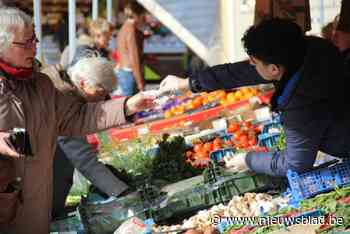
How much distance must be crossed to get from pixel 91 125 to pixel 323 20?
500cm

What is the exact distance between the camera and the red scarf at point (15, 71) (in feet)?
11.8

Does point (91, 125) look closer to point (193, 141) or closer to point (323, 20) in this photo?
point (193, 141)

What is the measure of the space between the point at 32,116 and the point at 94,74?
3.31 feet

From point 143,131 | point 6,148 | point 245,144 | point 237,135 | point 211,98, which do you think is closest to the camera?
point 6,148

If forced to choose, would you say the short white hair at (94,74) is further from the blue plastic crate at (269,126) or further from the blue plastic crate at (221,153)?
the blue plastic crate at (269,126)

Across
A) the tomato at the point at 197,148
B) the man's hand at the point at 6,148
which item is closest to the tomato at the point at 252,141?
the tomato at the point at 197,148

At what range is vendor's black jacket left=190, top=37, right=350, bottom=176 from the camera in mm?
3645

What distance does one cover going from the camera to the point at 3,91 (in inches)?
142

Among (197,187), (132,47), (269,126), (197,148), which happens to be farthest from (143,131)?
(132,47)

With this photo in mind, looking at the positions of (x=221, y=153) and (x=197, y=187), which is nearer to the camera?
(x=197, y=187)

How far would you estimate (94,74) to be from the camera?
4.68 metres

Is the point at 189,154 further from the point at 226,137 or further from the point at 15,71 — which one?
the point at 15,71

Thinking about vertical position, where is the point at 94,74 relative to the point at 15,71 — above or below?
below

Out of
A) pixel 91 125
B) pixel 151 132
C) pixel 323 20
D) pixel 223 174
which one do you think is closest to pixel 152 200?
pixel 223 174
